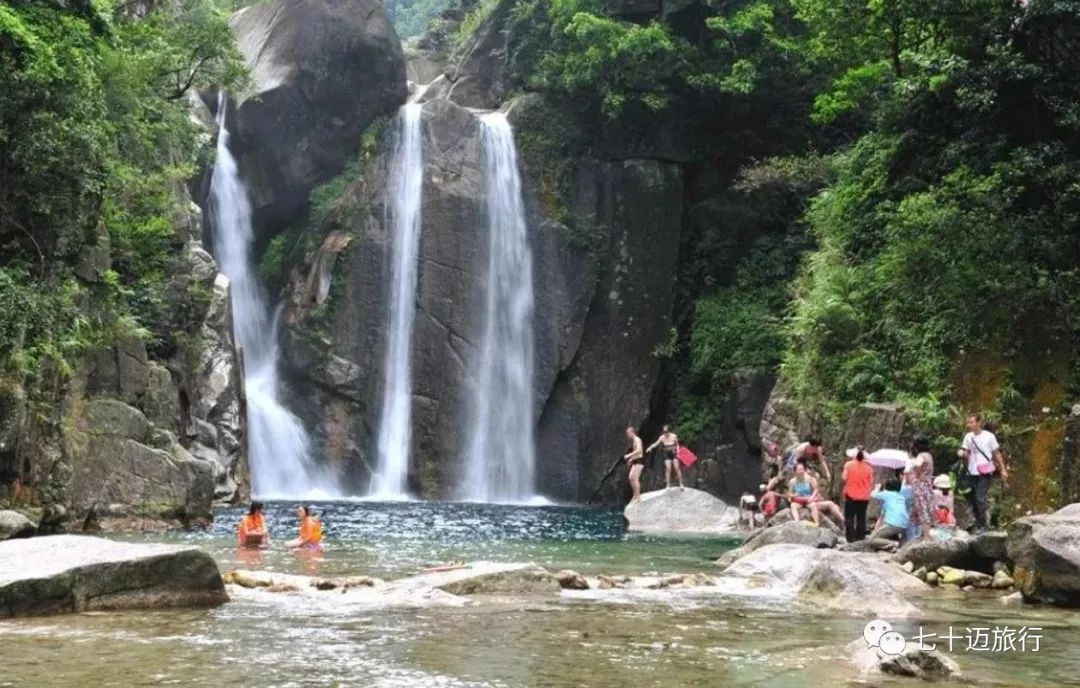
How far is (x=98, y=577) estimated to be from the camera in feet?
28.1

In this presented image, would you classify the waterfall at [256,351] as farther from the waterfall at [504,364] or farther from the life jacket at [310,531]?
the life jacket at [310,531]

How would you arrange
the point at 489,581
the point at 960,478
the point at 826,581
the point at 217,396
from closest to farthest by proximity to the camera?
the point at 826,581 < the point at 489,581 < the point at 960,478 < the point at 217,396

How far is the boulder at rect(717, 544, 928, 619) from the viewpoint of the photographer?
935 centimetres

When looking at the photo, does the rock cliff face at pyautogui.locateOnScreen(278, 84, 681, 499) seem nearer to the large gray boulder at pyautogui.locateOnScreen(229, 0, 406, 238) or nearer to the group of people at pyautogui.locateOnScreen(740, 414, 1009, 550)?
the large gray boulder at pyautogui.locateOnScreen(229, 0, 406, 238)

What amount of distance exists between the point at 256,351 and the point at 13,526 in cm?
1948

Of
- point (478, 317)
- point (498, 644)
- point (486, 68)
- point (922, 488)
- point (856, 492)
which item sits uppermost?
point (486, 68)

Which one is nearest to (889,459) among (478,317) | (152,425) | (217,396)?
(152,425)

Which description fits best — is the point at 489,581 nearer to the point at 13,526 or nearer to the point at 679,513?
the point at 13,526

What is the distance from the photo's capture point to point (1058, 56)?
1694 centimetres

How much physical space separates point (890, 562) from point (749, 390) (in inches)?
674

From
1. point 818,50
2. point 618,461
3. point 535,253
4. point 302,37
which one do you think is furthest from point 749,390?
point 302,37

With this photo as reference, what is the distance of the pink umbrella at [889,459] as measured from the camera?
14.5 meters

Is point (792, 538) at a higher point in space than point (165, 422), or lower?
lower

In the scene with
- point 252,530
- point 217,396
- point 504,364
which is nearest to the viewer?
point 252,530
